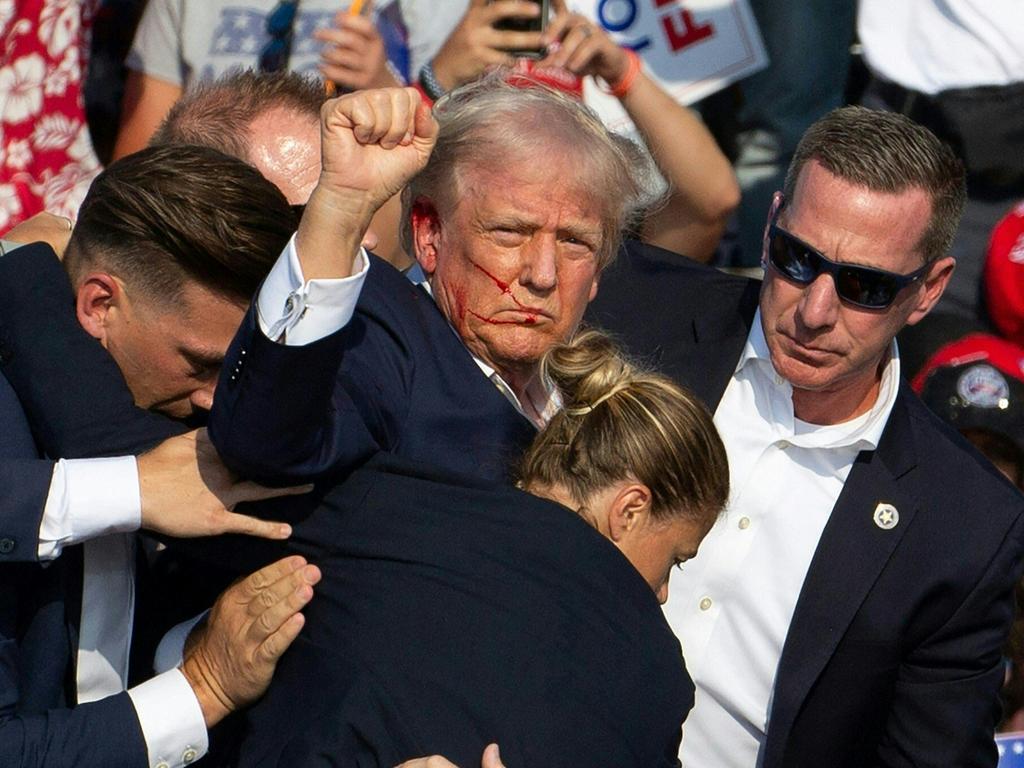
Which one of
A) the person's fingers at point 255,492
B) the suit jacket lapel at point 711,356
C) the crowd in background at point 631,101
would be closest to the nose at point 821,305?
the crowd in background at point 631,101

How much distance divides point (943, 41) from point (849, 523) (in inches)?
70.0

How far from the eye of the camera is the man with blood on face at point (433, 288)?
2096mm

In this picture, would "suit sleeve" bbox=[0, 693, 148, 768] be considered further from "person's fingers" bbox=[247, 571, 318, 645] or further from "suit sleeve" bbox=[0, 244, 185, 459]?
"suit sleeve" bbox=[0, 244, 185, 459]

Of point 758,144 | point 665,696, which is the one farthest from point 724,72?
point 665,696

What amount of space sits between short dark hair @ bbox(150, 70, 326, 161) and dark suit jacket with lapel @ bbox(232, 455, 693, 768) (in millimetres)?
1098

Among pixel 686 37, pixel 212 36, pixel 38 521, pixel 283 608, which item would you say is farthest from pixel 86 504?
Answer: pixel 686 37

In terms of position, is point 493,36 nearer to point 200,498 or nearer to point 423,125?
point 423,125

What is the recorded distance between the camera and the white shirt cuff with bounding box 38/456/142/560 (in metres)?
2.26

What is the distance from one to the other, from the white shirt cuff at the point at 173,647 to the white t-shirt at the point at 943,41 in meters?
2.70

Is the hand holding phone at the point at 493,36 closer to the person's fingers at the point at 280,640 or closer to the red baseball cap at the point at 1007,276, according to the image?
the red baseball cap at the point at 1007,276

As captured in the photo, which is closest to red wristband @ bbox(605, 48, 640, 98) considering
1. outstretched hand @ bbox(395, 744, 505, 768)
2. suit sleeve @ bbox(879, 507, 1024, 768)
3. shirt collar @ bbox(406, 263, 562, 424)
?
shirt collar @ bbox(406, 263, 562, 424)

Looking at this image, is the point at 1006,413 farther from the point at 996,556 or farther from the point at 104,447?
the point at 104,447

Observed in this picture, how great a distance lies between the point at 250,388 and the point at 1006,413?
245 cm

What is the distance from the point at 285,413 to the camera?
81.6 inches
